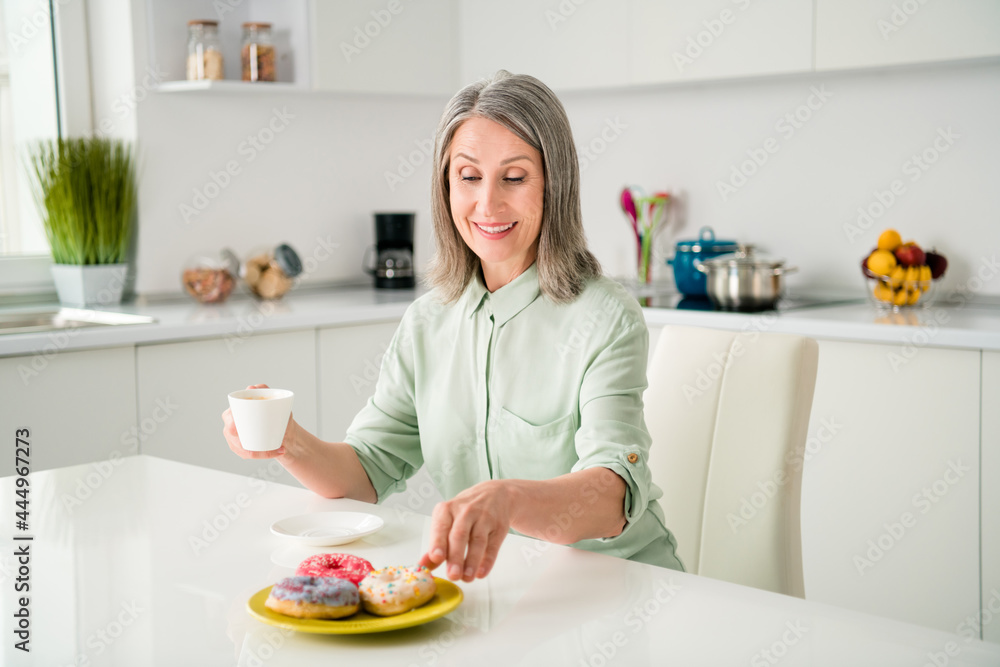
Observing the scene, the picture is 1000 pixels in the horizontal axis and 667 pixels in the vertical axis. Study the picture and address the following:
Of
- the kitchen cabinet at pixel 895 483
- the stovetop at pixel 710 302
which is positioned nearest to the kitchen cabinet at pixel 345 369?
the stovetop at pixel 710 302

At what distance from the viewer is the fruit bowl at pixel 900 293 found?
103 inches

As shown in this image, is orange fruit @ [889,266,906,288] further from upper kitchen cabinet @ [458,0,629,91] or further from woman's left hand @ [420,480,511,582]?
woman's left hand @ [420,480,511,582]

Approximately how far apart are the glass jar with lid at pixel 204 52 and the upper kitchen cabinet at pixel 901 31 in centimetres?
170

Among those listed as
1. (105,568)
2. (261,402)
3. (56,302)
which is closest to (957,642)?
(261,402)

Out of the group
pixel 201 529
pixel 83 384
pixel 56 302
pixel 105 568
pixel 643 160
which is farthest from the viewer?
pixel 643 160

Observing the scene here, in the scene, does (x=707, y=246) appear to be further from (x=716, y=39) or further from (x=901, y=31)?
(x=901, y=31)

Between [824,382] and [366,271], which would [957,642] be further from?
[366,271]

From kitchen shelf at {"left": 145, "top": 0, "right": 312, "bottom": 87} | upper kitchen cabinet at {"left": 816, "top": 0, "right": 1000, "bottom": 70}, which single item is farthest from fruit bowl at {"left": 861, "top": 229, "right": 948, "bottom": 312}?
kitchen shelf at {"left": 145, "top": 0, "right": 312, "bottom": 87}

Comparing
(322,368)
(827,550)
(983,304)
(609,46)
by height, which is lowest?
(827,550)

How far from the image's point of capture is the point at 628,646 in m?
0.84

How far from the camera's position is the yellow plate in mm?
842

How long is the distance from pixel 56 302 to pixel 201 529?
2064 millimetres

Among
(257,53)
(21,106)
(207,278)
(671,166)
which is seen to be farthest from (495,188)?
(21,106)

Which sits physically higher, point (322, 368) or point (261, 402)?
point (261, 402)
